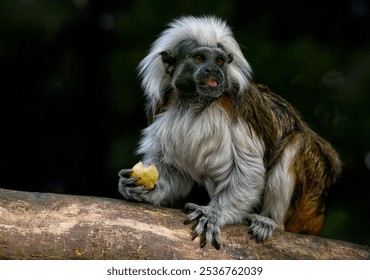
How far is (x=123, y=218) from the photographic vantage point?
4266 millimetres

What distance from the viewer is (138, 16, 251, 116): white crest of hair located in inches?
184

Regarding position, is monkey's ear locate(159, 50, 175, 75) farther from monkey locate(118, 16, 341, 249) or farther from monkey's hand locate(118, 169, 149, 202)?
monkey's hand locate(118, 169, 149, 202)

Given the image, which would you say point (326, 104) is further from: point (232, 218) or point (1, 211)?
point (1, 211)

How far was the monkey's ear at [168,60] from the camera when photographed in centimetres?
471

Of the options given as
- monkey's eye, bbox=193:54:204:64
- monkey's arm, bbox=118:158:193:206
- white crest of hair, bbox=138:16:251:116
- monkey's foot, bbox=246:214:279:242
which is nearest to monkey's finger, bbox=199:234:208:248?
monkey's foot, bbox=246:214:279:242

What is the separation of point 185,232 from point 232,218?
15.5 inches

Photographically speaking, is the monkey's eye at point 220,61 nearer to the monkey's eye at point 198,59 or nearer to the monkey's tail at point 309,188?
the monkey's eye at point 198,59

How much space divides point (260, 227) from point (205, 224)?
38 centimetres

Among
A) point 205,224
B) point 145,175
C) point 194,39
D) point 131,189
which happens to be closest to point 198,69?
point 194,39

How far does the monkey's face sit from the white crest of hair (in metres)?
0.07

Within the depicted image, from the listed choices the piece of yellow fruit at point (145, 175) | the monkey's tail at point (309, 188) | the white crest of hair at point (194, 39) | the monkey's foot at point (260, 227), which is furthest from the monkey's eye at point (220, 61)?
the monkey's foot at point (260, 227)

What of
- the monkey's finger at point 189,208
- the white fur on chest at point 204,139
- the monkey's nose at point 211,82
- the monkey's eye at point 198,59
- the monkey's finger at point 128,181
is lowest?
the monkey's finger at point 189,208

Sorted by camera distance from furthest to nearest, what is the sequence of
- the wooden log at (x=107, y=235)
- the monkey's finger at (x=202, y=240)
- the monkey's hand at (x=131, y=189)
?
the monkey's hand at (x=131, y=189), the monkey's finger at (x=202, y=240), the wooden log at (x=107, y=235)

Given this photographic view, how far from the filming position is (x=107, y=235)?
163 inches
